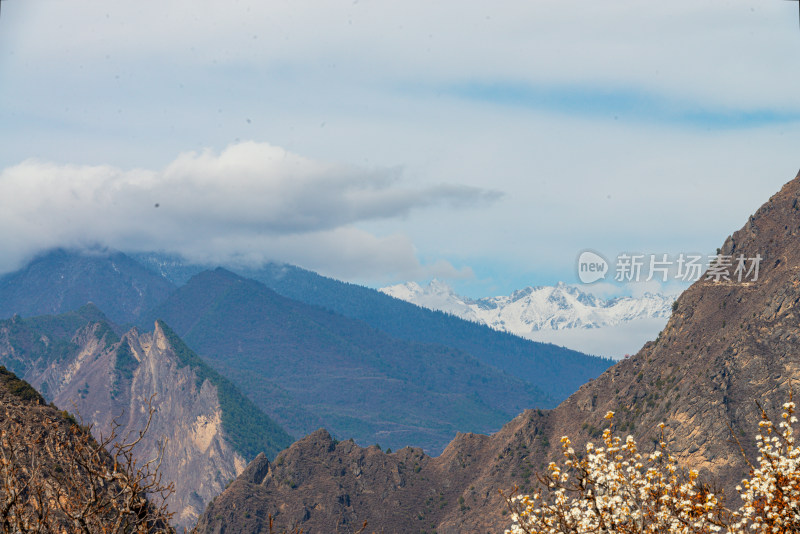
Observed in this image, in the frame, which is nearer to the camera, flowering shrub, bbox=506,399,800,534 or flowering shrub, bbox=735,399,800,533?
flowering shrub, bbox=735,399,800,533

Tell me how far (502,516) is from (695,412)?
47.7 m

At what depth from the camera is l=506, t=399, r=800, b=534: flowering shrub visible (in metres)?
31.1

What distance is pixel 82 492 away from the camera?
32.1m

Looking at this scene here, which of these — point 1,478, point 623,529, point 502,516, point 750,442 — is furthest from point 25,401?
point 750,442

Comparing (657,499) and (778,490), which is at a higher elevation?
(778,490)

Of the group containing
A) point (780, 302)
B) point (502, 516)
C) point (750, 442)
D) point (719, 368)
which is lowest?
point (502, 516)

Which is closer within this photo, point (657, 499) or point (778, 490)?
point (778, 490)

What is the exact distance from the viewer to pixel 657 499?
3381 centimetres

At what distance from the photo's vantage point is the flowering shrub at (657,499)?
102 ft

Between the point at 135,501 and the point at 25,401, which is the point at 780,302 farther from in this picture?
the point at 135,501

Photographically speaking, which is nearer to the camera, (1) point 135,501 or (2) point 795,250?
(1) point 135,501

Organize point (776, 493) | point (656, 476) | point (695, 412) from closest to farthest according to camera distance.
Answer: point (776, 493) → point (656, 476) → point (695, 412)

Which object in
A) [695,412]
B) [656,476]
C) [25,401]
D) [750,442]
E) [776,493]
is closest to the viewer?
[776,493]

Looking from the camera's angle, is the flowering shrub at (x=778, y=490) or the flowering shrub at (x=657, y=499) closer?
the flowering shrub at (x=778, y=490)
